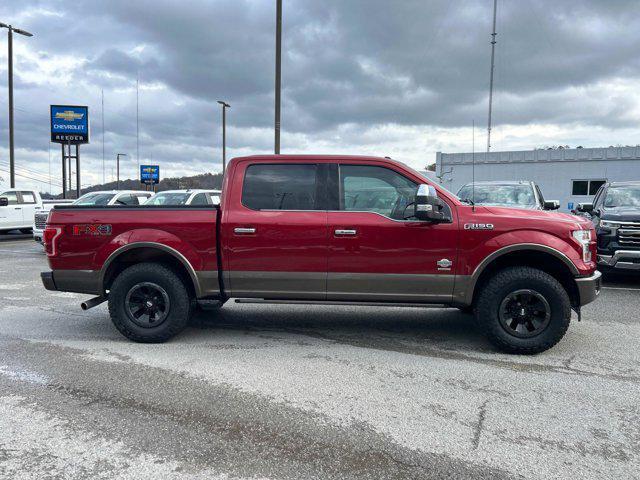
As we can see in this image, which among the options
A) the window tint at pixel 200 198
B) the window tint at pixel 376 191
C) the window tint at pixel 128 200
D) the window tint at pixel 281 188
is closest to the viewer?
the window tint at pixel 376 191

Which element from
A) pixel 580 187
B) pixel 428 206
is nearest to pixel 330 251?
pixel 428 206

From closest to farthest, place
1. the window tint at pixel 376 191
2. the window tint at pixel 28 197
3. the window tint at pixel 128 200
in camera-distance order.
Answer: the window tint at pixel 376 191
the window tint at pixel 128 200
the window tint at pixel 28 197

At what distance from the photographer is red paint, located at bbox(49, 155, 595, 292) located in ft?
16.4

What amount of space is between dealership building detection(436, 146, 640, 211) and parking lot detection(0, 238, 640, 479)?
20814mm

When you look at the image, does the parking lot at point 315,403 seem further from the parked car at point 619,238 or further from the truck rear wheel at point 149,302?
the parked car at point 619,238

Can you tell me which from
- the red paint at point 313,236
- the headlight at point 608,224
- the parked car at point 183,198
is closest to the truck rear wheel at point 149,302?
the red paint at point 313,236

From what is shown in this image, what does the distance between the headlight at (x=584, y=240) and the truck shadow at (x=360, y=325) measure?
4.35ft

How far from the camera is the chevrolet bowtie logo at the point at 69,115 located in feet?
118

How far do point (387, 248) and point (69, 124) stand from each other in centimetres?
3718

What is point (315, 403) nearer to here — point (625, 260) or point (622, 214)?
point (625, 260)

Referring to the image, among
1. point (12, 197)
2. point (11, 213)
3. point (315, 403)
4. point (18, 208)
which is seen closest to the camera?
point (315, 403)

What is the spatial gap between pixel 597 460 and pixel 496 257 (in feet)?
7.42

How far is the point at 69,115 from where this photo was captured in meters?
36.2

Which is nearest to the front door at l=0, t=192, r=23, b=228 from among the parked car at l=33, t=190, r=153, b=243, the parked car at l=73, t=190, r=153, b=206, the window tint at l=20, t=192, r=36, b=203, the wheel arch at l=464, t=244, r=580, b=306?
the window tint at l=20, t=192, r=36, b=203
